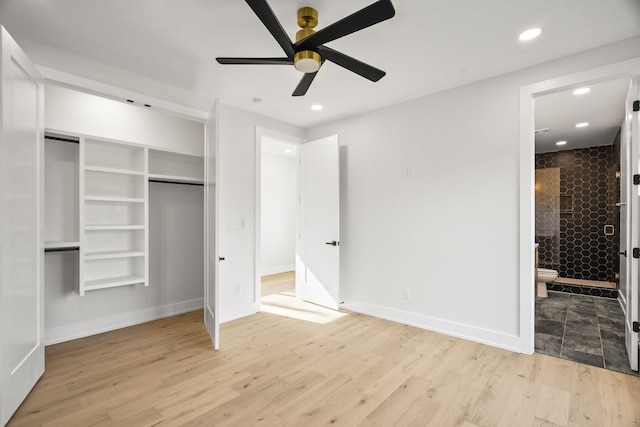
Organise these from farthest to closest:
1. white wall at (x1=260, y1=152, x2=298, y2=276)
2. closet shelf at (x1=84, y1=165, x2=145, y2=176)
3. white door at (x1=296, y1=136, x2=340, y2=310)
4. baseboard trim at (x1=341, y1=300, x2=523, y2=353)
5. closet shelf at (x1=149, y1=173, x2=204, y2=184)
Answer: white wall at (x1=260, y1=152, x2=298, y2=276) < white door at (x1=296, y1=136, x2=340, y2=310) < closet shelf at (x1=149, y1=173, x2=204, y2=184) < closet shelf at (x1=84, y1=165, x2=145, y2=176) < baseboard trim at (x1=341, y1=300, x2=523, y2=353)

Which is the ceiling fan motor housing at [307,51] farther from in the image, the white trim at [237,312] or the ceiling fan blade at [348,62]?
the white trim at [237,312]

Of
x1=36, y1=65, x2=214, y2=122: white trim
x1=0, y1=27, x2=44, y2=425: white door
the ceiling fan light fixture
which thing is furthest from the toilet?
x1=0, y1=27, x2=44, y2=425: white door

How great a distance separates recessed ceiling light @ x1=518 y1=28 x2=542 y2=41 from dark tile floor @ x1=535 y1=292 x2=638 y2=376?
2753 mm

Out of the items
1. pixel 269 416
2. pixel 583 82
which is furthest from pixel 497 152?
pixel 269 416

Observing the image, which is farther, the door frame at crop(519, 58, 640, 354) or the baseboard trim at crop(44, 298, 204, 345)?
the baseboard trim at crop(44, 298, 204, 345)

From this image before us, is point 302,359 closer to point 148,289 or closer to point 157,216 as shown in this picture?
point 148,289

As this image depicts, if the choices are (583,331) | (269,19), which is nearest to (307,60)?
(269,19)

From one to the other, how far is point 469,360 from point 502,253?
1.06 metres

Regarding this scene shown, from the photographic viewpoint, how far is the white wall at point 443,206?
3.01 m

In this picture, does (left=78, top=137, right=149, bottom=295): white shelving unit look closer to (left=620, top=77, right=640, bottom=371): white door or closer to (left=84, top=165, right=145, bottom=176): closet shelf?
(left=84, top=165, right=145, bottom=176): closet shelf

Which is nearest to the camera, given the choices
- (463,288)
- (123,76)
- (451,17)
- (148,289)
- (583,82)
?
(451,17)

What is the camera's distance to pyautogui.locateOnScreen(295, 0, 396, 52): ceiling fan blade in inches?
62.4

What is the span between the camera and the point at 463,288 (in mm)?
3291

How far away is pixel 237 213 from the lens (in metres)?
4.03
